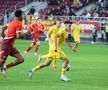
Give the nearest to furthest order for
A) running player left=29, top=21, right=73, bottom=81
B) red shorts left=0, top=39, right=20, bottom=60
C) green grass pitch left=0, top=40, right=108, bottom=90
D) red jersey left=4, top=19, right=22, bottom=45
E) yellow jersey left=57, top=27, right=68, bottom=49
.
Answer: green grass pitch left=0, top=40, right=108, bottom=90
red jersey left=4, top=19, right=22, bottom=45
red shorts left=0, top=39, right=20, bottom=60
running player left=29, top=21, right=73, bottom=81
yellow jersey left=57, top=27, right=68, bottom=49

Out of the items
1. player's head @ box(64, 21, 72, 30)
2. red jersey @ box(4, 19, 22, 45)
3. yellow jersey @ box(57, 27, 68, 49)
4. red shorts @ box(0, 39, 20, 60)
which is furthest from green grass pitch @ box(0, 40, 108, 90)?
player's head @ box(64, 21, 72, 30)

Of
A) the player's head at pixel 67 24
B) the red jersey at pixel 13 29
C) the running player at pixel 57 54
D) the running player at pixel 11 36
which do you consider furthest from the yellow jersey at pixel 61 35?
the red jersey at pixel 13 29

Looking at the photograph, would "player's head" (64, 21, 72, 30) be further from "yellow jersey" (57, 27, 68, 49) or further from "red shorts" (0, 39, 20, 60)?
"red shorts" (0, 39, 20, 60)

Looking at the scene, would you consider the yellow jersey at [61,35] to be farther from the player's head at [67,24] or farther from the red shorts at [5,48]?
the red shorts at [5,48]

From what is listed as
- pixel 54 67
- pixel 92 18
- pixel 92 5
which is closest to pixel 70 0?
pixel 92 5

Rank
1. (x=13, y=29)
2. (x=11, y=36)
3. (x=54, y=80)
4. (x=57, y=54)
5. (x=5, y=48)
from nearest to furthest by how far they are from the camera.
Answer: (x=13, y=29) → (x=11, y=36) → (x=5, y=48) → (x=54, y=80) → (x=57, y=54)

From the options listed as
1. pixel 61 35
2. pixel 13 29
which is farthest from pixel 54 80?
pixel 13 29

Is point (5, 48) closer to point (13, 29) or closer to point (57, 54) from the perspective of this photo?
point (13, 29)

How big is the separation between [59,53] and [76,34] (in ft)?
71.1

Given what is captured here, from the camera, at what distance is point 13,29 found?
1695 centimetres

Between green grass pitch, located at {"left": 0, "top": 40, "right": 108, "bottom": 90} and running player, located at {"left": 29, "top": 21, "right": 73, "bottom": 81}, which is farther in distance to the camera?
running player, located at {"left": 29, "top": 21, "right": 73, "bottom": 81}

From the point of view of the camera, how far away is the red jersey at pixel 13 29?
16719mm

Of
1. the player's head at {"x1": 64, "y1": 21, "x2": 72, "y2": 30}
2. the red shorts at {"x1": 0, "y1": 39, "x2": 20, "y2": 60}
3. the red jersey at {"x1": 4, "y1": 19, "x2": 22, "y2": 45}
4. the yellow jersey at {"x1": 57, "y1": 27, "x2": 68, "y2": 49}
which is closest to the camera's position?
the red jersey at {"x1": 4, "y1": 19, "x2": 22, "y2": 45}

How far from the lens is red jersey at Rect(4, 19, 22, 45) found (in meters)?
16.7
